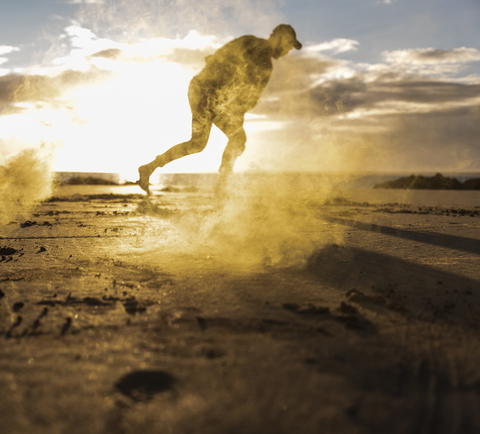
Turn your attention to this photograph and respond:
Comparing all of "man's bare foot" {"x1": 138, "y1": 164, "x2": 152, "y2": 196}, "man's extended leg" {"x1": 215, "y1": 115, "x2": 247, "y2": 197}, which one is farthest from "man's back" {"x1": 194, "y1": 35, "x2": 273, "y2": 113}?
"man's bare foot" {"x1": 138, "y1": 164, "x2": 152, "y2": 196}

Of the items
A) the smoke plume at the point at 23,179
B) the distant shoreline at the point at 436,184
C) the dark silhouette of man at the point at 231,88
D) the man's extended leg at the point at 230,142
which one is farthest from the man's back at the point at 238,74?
the distant shoreline at the point at 436,184

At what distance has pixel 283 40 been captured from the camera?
15.3ft

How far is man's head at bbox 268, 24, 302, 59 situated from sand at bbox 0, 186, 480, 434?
2.98 m

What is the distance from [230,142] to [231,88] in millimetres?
825

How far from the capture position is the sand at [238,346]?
44.1 inches

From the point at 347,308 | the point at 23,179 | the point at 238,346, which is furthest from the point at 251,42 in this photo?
the point at 23,179

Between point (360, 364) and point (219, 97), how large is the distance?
4.37 metres

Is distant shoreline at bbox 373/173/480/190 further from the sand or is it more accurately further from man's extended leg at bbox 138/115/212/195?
the sand

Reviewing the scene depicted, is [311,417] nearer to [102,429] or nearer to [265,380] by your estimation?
[265,380]

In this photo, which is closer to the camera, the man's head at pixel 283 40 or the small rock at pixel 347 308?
the small rock at pixel 347 308

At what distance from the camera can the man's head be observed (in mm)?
4602

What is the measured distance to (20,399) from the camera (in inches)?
46.8

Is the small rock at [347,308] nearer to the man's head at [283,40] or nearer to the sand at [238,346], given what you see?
the sand at [238,346]

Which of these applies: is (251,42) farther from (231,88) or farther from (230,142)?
(230,142)
